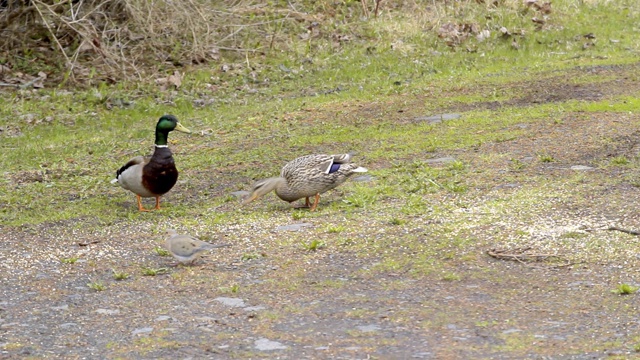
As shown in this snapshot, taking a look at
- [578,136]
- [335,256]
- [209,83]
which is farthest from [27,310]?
[209,83]

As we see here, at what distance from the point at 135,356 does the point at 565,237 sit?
3095 millimetres

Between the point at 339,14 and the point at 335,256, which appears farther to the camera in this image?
the point at 339,14

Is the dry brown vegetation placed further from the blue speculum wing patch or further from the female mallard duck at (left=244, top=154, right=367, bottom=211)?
the blue speculum wing patch

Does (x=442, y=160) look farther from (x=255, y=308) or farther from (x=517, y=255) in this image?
(x=255, y=308)

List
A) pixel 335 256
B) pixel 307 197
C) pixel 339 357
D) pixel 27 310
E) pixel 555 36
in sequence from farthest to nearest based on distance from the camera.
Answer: pixel 555 36 < pixel 307 197 < pixel 335 256 < pixel 27 310 < pixel 339 357

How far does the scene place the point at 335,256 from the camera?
23.1ft

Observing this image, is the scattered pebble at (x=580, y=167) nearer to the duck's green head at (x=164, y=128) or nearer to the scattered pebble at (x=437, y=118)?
the scattered pebble at (x=437, y=118)

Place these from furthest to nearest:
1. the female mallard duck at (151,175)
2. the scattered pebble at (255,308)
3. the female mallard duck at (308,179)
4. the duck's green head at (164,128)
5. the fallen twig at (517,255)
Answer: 1. the duck's green head at (164,128)
2. the female mallard duck at (151,175)
3. the female mallard duck at (308,179)
4. the fallen twig at (517,255)
5. the scattered pebble at (255,308)

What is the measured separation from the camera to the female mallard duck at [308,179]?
27.0 ft

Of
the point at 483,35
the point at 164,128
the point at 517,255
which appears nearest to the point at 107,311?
the point at 517,255

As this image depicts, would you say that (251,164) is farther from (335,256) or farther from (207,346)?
(207,346)

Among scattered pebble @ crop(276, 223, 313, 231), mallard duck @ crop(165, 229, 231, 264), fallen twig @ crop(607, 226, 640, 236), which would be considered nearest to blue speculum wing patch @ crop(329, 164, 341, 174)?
scattered pebble @ crop(276, 223, 313, 231)

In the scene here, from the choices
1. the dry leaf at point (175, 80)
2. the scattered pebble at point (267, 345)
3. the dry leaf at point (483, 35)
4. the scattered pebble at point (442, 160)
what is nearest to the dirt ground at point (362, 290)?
the scattered pebble at point (267, 345)

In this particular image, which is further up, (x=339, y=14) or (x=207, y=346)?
(x=207, y=346)
